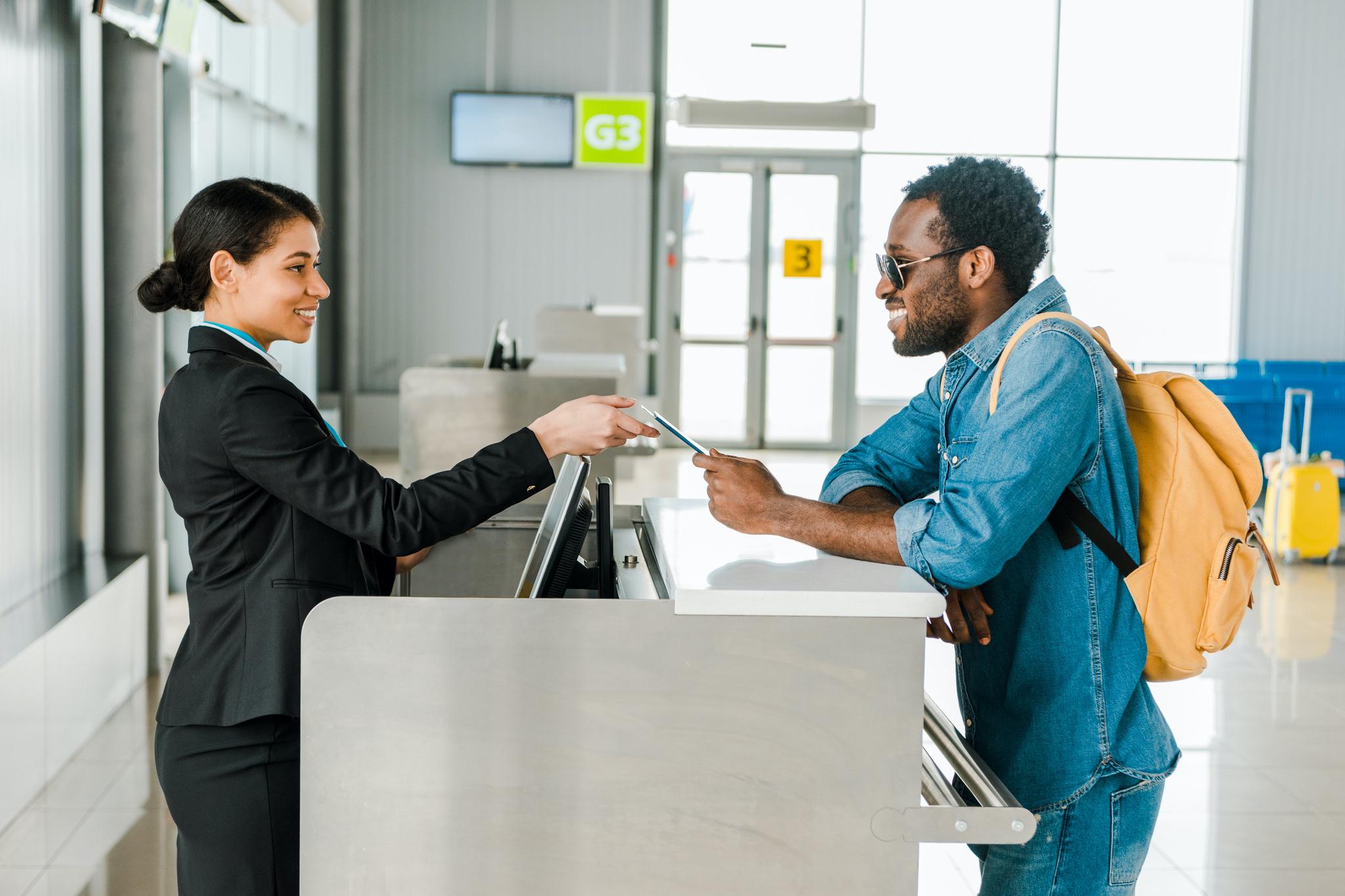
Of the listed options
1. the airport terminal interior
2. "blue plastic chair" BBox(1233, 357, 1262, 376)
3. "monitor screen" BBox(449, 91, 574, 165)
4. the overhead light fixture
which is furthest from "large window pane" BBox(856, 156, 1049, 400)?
the overhead light fixture

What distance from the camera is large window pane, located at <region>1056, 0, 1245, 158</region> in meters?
10.7

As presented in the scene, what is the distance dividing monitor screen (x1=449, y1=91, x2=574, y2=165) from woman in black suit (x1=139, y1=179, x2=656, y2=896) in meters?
9.18

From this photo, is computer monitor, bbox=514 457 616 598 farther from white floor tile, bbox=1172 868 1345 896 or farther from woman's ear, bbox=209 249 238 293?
white floor tile, bbox=1172 868 1345 896

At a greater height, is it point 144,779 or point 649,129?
point 649,129

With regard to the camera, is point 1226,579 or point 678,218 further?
point 678,218

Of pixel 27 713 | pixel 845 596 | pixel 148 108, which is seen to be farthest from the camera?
pixel 148 108

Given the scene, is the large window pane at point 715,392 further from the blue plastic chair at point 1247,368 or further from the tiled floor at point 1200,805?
the tiled floor at point 1200,805

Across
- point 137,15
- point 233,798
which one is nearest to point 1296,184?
point 137,15

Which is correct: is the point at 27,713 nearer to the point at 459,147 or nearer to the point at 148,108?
the point at 148,108

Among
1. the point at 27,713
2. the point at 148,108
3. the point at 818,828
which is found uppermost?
the point at 148,108

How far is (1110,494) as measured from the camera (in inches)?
55.5

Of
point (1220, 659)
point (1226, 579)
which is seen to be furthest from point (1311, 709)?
point (1226, 579)

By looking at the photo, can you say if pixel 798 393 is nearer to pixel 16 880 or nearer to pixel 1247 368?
pixel 1247 368

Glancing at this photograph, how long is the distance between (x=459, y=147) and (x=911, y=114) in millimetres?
3917
